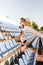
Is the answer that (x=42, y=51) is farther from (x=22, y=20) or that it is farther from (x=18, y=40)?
(x=22, y=20)

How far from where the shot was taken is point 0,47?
5.20 m

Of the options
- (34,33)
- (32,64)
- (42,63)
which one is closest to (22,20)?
(34,33)

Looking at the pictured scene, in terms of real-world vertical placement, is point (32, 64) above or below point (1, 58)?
below

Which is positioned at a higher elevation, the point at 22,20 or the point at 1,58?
the point at 22,20

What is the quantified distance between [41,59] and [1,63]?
2.61m

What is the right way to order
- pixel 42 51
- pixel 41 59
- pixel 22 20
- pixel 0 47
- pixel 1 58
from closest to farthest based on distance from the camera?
1. pixel 1 58
2. pixel 0 47
3. pixel 41 59
4. pixel 42 51
5. pixel 22 20

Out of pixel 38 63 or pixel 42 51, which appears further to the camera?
pixel 42 51

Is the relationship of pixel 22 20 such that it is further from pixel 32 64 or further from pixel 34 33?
pixel 32 64

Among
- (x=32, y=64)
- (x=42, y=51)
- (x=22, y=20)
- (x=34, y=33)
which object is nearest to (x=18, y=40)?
(x=42, y=51)

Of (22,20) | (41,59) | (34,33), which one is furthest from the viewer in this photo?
(22,20)

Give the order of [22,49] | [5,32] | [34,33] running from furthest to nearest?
[34,33] → [5,32] → [22,49]

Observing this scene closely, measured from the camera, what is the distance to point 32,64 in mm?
4852

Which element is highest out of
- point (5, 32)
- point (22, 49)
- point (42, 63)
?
point (5, 32)

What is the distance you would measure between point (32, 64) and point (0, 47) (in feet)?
3.51
